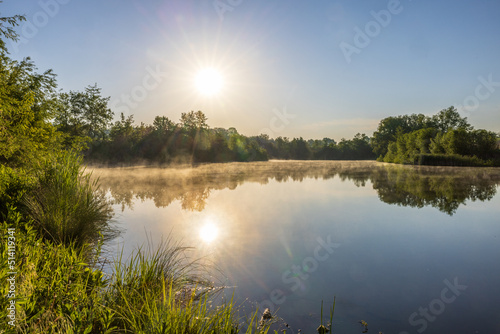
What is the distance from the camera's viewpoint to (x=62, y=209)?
598cm

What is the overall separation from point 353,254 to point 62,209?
21.3ft

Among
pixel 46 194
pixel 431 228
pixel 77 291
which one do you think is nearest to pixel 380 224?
pixel 431 228

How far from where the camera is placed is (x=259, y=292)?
430cm

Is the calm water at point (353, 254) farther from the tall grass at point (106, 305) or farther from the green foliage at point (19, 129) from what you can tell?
the green foliage at point (19, 129)

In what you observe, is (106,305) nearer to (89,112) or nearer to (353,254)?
(353,254)

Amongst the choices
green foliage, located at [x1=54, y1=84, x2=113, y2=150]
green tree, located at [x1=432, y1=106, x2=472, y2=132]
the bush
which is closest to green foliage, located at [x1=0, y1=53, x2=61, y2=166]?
green foliage, located at [x1=54, y1=84, x2=113, y2=150]

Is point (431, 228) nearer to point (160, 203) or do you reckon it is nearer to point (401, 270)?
point (401, 270)

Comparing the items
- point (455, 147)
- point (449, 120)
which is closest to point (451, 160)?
point (455, 147)

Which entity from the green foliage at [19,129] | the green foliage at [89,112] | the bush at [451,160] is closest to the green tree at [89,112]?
the green foliage at [89,112]

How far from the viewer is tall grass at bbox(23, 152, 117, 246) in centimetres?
564

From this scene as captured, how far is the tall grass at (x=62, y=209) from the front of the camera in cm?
564

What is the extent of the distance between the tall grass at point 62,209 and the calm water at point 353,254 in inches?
35.8

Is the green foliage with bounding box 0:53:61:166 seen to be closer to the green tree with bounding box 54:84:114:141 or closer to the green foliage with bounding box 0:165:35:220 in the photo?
the green foliage with bounding box 0:165:35:220

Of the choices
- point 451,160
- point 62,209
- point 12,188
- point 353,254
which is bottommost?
point 353,254
